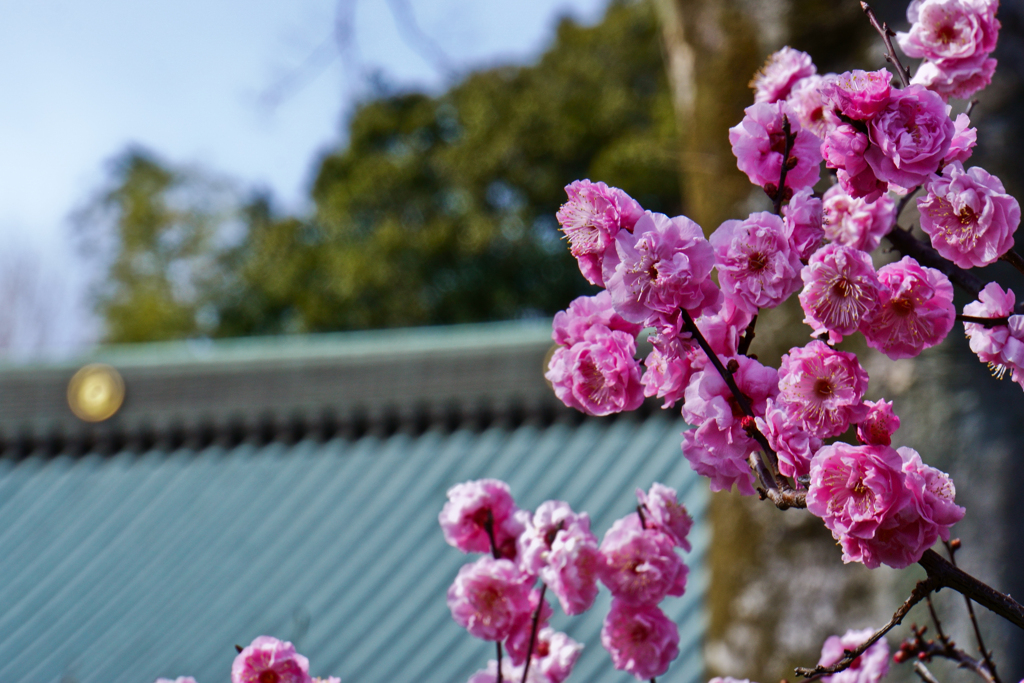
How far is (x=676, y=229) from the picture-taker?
64 cm

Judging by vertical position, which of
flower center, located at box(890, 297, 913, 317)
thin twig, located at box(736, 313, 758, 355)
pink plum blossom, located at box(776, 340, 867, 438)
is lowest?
pink plum blossom, located at box(776, 340, 867, 438)

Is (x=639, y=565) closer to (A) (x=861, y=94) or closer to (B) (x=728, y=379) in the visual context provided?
(B) (x=728, y=379)

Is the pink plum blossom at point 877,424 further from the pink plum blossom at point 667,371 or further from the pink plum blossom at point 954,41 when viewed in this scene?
the pink plum blossom at point 954,41

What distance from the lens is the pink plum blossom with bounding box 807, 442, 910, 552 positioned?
610mm

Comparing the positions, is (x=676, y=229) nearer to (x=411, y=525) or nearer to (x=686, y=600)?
(x=686, y=600)

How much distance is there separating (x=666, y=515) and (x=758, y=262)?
1.03 ft

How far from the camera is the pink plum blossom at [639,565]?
0.82 meters

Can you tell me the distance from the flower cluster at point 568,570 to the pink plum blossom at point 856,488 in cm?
23

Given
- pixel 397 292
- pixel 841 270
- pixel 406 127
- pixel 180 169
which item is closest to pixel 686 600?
pixel 841 270

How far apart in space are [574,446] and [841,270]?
2.87 metres

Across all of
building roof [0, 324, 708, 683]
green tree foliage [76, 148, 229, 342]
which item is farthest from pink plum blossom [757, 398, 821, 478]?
green tree foliage [76, 148, 229, 342]

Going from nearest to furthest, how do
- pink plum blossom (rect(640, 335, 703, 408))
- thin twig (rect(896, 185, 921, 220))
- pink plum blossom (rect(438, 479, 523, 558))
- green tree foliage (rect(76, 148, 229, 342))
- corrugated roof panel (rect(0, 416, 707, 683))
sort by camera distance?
1. pink plum blossom (rect(640, 335, 703, 408))
2. thin twig (rect(896, 185, 921, 220))
3. pink plum blossom (rect(438, 479, 523, 558))
4. corrugated roof panel (rect(0, 416, 707, 683))
5. green tree foliage (rect(76, 148, 229, 342))

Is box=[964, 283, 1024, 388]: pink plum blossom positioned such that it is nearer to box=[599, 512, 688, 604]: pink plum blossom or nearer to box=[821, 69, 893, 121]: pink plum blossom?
box=[821, 69, 893, 121]: pink plum blossom

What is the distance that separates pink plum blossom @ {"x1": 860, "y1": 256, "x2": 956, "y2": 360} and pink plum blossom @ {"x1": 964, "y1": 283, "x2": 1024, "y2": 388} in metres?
0.04
